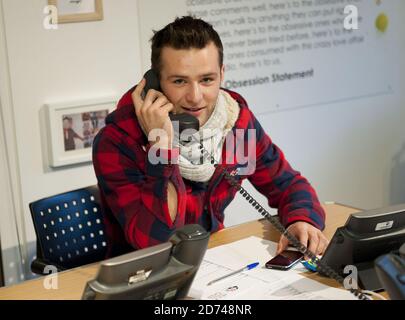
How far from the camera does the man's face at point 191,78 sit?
6.65ft

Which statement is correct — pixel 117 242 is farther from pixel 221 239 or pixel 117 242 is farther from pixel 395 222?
pixel 395 222

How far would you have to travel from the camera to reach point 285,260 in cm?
179

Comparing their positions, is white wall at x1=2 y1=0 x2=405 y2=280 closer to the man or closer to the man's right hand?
the man

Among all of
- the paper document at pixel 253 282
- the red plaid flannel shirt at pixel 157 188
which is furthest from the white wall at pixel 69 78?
the paper document at pixel 253 282

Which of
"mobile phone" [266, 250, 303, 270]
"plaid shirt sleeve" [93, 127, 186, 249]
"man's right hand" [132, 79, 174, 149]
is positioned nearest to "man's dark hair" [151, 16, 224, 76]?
"man's right hand" [132, 79, 174, 149]

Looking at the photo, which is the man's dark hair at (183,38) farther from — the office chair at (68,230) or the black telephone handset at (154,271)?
the black telephone handset at (154,271)

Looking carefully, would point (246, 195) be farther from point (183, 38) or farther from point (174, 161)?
point (183, 38)

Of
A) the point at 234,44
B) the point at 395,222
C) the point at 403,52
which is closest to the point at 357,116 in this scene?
the point at 403,52

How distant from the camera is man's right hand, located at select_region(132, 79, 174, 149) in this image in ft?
6.38

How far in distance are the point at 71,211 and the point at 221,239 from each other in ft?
1.91

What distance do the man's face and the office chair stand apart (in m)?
0.52

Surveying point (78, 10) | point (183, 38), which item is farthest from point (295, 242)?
point (78, 10)

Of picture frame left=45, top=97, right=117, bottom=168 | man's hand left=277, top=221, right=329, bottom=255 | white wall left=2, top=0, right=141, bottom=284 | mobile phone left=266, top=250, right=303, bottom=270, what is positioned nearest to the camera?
mobile phone left=266, top=250, right=303, bottom=270

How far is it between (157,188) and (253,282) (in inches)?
16.7
